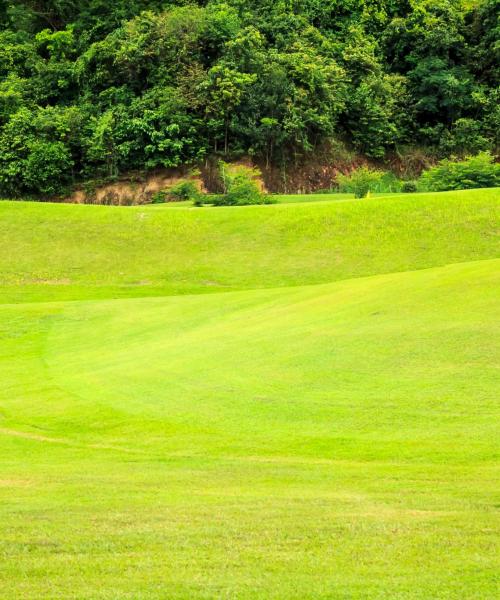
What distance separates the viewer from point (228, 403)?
1455 centimetres

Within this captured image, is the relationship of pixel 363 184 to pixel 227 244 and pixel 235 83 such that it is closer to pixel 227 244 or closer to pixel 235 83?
pixel 227 244

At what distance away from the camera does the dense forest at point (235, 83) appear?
67812mm

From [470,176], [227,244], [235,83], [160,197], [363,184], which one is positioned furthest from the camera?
[235,83]

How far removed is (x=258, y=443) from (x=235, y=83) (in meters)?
57.9

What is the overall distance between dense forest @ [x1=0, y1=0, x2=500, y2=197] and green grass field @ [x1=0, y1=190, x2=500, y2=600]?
39.6 m

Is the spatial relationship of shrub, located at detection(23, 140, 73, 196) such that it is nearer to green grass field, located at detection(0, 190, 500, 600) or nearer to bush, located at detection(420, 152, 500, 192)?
bush, located at detection(420, 152, 500, 192)

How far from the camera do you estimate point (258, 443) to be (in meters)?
12.6

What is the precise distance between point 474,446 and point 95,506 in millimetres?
5229

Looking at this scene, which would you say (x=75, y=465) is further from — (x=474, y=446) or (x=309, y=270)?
(x=309, y=270)

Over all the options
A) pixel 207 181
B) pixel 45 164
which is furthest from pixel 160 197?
pixel 45 164

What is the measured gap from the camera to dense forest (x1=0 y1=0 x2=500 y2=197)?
6781 cm

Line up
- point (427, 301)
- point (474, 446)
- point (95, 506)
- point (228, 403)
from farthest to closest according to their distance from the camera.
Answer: point (427, 301)
point (228, 403)
point (474, 446)
point (95, 506)

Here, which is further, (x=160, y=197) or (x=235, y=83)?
(x=235, y=83)

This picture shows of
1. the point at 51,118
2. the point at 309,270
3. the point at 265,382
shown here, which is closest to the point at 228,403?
the point at 265,382
